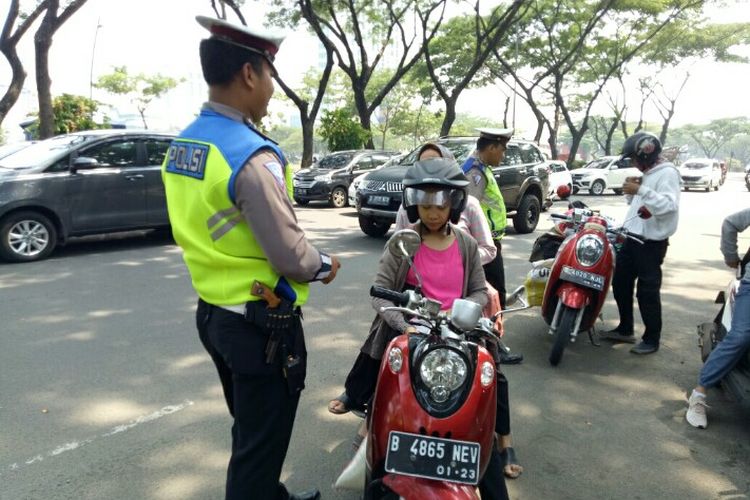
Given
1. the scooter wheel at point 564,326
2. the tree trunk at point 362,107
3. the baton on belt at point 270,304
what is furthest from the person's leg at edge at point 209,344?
the tree trunk at point 362,107

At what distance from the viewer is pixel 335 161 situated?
15109mm

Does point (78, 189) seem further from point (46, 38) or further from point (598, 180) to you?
point (598, 180)

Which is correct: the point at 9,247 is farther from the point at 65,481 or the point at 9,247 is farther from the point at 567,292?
the point at 567,292

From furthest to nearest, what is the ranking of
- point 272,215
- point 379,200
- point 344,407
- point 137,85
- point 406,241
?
point 137,85 → point 379,200 → point 344,407 → point 406,241 → point 272,215

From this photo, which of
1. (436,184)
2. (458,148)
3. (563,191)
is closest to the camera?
(436,184)

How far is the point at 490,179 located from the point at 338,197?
10180 millimetres

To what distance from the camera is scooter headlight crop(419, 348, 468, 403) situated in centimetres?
194

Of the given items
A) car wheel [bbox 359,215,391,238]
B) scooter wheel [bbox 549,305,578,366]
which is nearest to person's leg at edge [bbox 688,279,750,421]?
scooter wheel [bbox 549,305,578,366]

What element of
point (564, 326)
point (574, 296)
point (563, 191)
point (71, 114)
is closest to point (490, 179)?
point (574, 296)

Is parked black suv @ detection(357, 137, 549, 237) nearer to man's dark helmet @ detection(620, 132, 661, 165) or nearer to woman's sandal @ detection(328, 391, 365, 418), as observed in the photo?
man's dark helmet @ detection(620, 132, 661, 165)

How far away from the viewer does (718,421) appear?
11.6 ft

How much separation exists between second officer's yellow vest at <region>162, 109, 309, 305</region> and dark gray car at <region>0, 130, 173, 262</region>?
632cm

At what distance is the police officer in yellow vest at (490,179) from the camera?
419cm

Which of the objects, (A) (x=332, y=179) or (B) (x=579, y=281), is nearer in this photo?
(B) (x=579, y=281)
